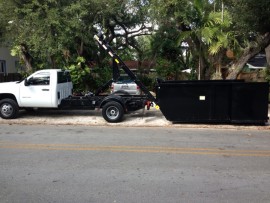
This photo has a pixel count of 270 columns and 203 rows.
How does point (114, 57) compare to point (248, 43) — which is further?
point (248, 43)

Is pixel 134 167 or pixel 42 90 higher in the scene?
pixel 42 90

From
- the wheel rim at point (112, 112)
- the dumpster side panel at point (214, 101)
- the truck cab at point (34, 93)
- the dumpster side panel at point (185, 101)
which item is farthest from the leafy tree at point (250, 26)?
the truck cab at point (34, 93)

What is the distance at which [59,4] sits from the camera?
54.4ft

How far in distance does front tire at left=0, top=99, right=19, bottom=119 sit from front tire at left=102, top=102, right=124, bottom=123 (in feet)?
10.7

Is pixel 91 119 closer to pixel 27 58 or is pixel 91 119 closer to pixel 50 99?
pixel 50 99

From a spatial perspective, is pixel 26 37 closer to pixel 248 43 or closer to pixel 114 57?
pixel 114 57

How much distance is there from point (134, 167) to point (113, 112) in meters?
5.50

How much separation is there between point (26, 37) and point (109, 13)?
571 centimetres

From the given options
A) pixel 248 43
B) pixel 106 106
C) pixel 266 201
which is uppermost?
pixel 248 43

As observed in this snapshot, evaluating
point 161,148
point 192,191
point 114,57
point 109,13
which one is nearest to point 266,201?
point 192,191

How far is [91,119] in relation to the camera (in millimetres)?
12164

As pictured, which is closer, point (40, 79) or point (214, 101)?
point (214, 101)

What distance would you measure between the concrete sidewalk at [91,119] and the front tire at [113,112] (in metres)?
0.21

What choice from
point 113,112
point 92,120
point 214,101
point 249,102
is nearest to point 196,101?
point 214,101
